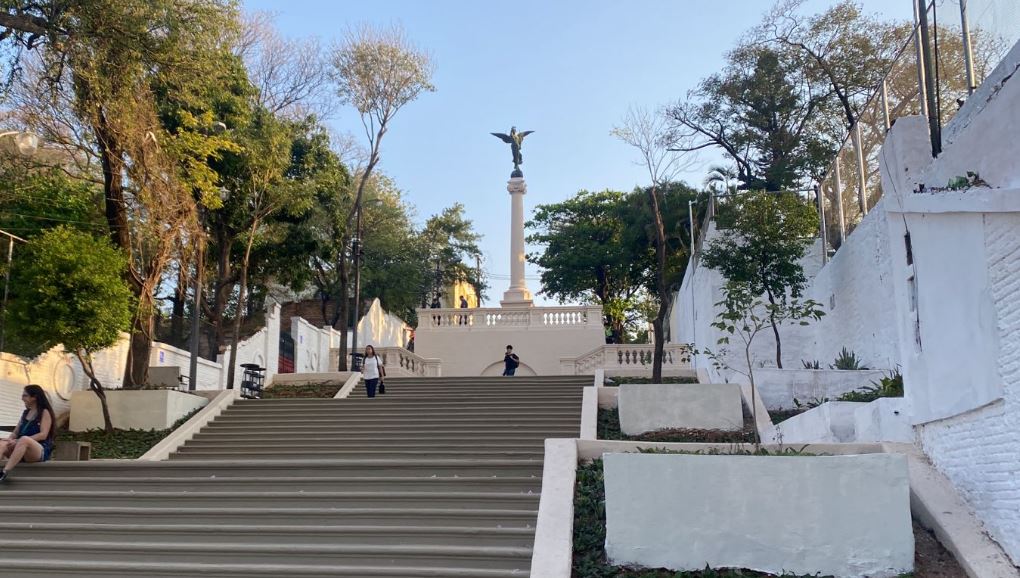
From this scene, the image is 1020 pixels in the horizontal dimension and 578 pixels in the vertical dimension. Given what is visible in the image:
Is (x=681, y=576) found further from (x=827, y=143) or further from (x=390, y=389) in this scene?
(x=827, y=143)

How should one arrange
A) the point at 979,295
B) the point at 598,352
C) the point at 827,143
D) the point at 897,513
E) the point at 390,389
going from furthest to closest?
the point at 827,143 < the point at 598,352 < the point at 390,389 < the point at 979,295 < the point at 897,513

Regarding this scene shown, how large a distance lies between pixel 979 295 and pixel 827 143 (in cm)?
2503

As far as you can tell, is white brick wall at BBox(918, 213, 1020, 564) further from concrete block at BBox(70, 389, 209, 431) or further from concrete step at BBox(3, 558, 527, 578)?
concrete block at BBox(70, 389, 209, 431)

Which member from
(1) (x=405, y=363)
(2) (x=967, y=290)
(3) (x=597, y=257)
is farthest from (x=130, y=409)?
(3) (x=597, y=257)

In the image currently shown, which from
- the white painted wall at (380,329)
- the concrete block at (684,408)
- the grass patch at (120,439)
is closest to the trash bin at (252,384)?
the grass patch at (120,439)

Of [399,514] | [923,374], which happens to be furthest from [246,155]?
[923,374]

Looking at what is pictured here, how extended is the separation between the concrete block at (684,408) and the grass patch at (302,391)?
8716 millimetres

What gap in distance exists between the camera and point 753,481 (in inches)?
287

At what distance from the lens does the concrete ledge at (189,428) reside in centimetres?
1331

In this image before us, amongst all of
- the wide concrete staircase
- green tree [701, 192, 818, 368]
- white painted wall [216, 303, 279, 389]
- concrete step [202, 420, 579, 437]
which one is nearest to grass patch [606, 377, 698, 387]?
green tree [701, 192, 818, 368]

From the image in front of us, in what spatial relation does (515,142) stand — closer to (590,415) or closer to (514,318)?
(514,318)

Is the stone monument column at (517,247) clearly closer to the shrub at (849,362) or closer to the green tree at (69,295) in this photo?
the shrub at (849,362)

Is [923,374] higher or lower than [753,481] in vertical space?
higher

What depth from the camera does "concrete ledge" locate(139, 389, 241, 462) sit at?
43.7 feet
